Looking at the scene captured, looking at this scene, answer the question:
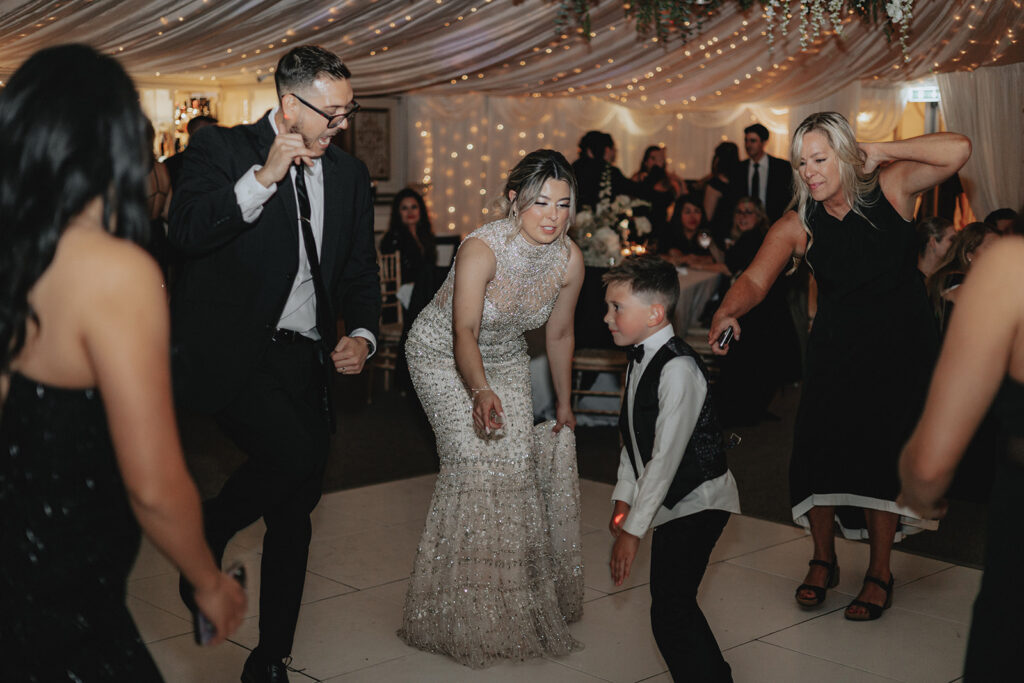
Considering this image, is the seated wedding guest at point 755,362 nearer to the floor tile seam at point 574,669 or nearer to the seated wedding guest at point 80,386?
the floor tile seam at point 574,669

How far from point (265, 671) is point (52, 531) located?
4.70 feet

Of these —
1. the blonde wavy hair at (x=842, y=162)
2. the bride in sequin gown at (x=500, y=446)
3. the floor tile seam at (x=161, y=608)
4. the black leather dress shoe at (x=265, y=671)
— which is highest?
the blonde wavy hair at (x=842, y=162)

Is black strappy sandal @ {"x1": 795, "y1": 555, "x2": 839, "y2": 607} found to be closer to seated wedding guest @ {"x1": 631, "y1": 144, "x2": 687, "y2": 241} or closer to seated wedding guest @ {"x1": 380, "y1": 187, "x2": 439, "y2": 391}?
seated wedding guest @ {"x1": 380, "y1": 187, "x2": 439, "y2": 391}

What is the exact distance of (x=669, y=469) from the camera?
2.43 m

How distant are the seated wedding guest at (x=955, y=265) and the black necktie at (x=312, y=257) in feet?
10.1

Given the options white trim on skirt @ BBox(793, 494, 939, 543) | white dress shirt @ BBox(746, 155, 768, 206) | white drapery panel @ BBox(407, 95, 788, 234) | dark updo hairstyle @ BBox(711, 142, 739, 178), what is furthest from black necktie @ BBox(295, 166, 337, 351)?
white drapery panel @ BBox(407, 95, 788, 234)

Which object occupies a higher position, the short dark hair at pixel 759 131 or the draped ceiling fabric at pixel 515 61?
the draped ceiling fabric at pixel 515 61

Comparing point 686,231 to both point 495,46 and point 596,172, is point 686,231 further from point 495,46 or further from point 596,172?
point 495,46

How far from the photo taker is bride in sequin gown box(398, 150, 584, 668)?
314cm

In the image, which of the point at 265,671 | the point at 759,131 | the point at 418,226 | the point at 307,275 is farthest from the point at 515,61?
the point at 265,671

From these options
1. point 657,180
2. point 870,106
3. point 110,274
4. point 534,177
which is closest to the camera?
point 110,274

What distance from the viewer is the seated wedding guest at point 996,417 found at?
1.36 meters

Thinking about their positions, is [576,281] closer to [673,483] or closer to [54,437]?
[673,483]

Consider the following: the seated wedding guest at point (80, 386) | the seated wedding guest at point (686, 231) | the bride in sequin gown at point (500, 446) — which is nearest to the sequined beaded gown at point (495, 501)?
the bride in sequin gown at point (500, 446)
